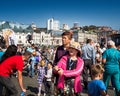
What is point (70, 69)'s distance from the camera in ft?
19.0

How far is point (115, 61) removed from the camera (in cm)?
835

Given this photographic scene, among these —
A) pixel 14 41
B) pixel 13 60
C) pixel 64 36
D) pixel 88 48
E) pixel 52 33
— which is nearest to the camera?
pixel 64 36

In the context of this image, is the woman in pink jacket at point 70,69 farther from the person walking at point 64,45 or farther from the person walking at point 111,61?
the person walking at point 111,61

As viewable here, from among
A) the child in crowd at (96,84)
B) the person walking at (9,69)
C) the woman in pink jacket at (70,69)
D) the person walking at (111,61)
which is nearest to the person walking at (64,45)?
the woman in pink jacket at (70,69)

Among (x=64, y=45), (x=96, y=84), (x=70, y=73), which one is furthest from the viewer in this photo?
(x=64, y=45)

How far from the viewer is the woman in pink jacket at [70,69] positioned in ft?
18.7

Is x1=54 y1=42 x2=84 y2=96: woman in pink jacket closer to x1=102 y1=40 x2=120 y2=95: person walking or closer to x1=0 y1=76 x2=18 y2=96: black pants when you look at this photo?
x1=0 y1=76 x2=18 y2=96: black pants

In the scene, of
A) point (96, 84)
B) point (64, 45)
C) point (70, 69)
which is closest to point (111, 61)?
point (64, 45)

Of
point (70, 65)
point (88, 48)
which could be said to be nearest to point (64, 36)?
point (70, 65)

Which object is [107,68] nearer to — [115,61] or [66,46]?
[115,61]

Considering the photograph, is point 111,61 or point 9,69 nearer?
point 9,69

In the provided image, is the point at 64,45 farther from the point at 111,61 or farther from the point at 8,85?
the point at 111,61

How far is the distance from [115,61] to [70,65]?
2800 millimetres

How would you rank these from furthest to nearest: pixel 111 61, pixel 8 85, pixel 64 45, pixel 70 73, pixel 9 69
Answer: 1. pixel 111 61
2. pixel 8 85
3. pixel 9 69
4. pixel 64 45
5. pixel 70 73
